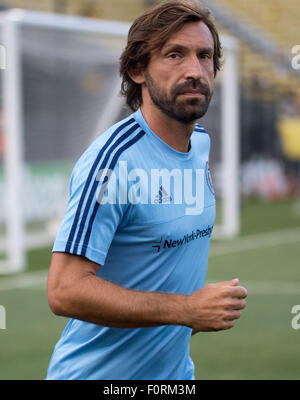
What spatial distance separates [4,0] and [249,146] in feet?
22.5

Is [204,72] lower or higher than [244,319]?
higher

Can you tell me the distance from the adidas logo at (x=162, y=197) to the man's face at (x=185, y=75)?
10.2 inches

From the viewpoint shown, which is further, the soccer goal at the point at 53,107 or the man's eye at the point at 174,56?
the soccer goal at the point at 53,107

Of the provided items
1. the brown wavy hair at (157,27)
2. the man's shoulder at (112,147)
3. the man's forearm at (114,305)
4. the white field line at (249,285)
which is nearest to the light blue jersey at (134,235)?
the man's shoulder at (112,147)

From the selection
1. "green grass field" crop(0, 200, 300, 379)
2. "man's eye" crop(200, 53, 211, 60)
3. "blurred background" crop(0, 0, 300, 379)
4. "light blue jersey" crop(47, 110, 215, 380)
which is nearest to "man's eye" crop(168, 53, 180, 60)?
"man's eye" crop(200, 53, 211, 60)

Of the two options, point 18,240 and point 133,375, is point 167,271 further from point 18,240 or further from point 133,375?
point 18,240

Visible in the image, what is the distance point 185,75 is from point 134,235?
576 mm

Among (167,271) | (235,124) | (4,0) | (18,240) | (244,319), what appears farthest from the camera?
(4,0)

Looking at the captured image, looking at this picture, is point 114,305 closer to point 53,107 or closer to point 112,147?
point 112,147

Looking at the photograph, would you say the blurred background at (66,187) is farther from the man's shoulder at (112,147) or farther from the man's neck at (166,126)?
the man's shoulder at (112,147)

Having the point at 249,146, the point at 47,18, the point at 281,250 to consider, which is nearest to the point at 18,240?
the point at 47,18

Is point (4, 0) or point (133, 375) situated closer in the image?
point (133, 375)

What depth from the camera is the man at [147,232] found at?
7.96 feet
